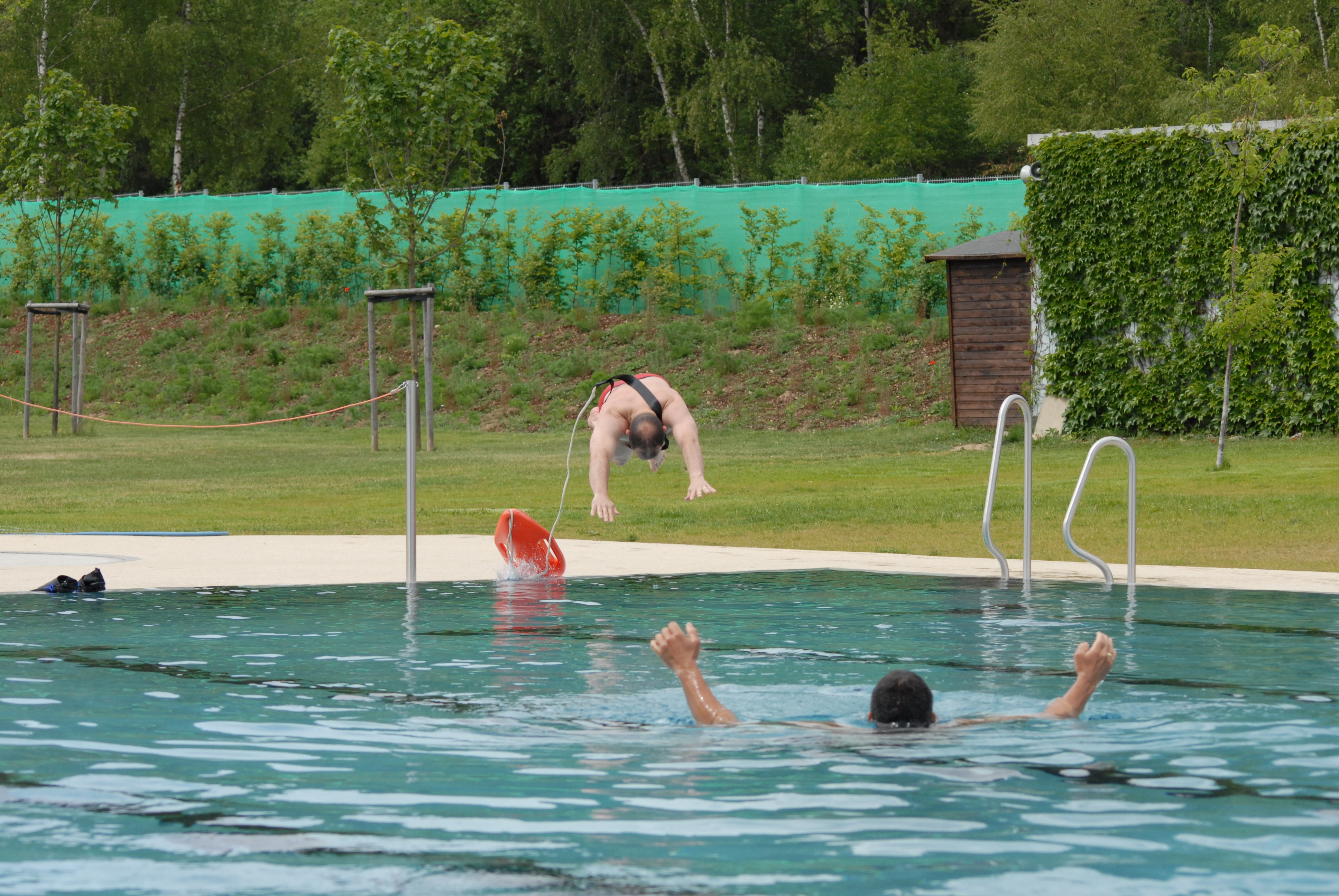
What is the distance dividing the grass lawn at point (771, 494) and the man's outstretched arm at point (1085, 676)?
7.02 meters

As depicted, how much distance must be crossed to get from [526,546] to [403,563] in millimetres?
1370

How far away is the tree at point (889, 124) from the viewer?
4994cm

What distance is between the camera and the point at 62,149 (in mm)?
32031

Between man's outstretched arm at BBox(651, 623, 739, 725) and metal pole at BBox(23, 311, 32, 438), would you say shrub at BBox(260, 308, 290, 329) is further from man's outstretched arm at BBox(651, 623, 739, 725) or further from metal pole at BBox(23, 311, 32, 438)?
man's outstretched arm at BBox(651, 623, 739, 725)

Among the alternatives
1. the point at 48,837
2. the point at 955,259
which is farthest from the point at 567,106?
the point at 48,837

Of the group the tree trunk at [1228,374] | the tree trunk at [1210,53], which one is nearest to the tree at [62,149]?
the tree trunk at [1228,374]

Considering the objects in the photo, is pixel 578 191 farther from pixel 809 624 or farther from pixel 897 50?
pixel 809 624

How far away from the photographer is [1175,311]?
84.6ft

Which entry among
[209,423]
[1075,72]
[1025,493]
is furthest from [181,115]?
[1025,493]

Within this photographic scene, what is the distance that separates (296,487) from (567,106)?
40.3m

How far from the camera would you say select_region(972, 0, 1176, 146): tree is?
47.6m

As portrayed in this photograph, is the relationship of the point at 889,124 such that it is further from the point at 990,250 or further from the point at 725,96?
the point at 990,250

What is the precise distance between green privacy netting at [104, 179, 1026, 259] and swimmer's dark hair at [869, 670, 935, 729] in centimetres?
2721

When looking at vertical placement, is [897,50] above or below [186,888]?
above
